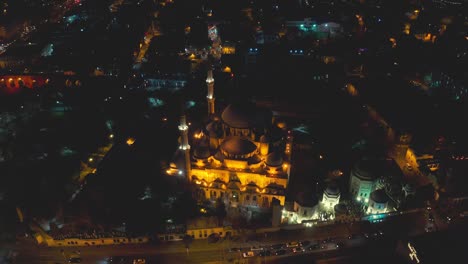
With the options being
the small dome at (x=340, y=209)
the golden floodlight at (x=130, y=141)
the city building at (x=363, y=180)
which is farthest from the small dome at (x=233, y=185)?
the golden floodlight at (x=130, y=141)

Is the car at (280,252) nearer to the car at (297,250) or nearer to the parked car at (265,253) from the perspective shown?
the parked car at (265,253)

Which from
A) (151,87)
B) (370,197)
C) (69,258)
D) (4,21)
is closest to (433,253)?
(370,197)

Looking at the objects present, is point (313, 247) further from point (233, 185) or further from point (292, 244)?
point (233, 185)

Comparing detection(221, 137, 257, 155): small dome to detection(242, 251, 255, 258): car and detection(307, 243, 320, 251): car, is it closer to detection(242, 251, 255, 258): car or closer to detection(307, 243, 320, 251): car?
detection(242, 251, 255, 258): car

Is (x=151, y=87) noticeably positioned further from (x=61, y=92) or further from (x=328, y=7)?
(x=328, y=7)

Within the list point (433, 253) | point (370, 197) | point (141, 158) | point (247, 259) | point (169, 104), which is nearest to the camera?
point (433, 253)
